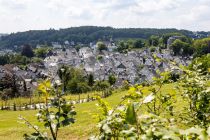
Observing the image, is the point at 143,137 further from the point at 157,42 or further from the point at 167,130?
the point at 157,42

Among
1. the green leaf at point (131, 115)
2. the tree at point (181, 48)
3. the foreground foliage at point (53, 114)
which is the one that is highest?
the green leaf at point (131, 115)

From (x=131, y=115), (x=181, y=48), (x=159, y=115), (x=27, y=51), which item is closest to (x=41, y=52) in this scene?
(x=27, y=51)

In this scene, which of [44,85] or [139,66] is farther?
[139,66]

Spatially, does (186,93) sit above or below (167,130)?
below

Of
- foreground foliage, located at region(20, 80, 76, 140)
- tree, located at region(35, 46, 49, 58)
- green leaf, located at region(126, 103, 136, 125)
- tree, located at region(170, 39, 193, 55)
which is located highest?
green leaf, located at region(126, 103, 136, 125)

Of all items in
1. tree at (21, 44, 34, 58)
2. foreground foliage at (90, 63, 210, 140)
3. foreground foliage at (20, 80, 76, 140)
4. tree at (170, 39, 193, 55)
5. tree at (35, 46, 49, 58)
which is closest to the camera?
foreground foliage at (90, 63, 210, 140)

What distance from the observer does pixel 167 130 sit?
1.32 metres

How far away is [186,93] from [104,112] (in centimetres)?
166

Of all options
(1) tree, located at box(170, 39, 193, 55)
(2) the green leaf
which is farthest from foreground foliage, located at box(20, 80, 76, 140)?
(1) tree, located at box(170, 39, 193, 55)

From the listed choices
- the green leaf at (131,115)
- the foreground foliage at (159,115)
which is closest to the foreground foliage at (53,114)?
the foreground foliage at (159,115)

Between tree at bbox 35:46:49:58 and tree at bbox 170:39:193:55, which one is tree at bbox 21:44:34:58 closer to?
tree at bbox 35:46:49:58

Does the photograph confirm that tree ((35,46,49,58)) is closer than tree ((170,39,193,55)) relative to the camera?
No

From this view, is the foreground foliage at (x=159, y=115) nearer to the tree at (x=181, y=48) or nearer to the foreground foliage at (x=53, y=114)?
the foreground foliage at (x=53, y=114)

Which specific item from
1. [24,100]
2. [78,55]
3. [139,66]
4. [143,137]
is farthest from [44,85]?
[78,55]
